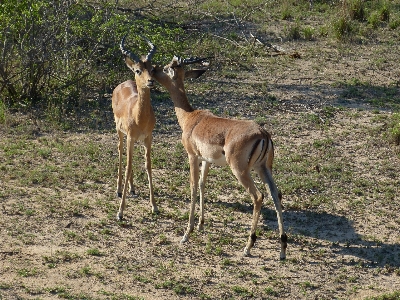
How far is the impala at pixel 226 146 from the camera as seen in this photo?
25.0 feet

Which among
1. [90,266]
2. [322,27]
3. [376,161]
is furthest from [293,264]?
[322,27]

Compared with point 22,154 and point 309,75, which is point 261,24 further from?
point 22,154

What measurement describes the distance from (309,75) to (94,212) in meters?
5.72

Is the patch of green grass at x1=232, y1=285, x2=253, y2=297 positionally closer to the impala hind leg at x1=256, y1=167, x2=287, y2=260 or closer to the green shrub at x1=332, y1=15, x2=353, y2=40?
the impala hind leg at x1=256, y1=167, x2=287, y2=260

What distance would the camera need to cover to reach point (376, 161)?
10.1 meters

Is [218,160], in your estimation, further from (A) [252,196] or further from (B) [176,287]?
(B) [176,287]

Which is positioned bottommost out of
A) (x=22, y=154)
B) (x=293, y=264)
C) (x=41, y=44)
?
(x=293, y=264)

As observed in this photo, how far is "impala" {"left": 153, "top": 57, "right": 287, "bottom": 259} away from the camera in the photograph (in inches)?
301

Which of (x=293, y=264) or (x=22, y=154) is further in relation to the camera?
(x=22, y=154)

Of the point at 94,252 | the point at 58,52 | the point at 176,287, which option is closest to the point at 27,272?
the point at 94,252

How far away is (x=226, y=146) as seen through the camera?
776 centimetres

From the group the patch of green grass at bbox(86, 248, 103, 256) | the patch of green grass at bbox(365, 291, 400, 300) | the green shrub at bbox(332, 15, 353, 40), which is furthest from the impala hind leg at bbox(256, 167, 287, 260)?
the green shrub at bbox(332, 15, 353, 40)

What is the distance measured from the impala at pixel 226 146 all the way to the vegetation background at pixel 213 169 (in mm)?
459

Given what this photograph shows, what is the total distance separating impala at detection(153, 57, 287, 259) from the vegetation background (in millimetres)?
459
